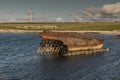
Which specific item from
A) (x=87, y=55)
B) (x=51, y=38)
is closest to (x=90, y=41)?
(x=87, y=55)

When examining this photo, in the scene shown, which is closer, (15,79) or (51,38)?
(15,79)

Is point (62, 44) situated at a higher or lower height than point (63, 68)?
higher

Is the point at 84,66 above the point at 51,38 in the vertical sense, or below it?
below

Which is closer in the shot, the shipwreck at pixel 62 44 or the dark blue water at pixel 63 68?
the dark blue water at pixel 63 68

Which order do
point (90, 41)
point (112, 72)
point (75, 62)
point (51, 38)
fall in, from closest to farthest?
point (112, 72)
point (75, 62)
point (51, 38)
point (90, 41)

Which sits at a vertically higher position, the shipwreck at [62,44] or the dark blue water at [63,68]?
the shipwreck at [62,44]

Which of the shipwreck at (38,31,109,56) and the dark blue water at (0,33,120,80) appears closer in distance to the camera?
the dark blue water at (0,33,120,80)

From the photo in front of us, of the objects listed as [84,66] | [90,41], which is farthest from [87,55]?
[84,66]

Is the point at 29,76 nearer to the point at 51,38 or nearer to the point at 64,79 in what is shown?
the point at 64,79

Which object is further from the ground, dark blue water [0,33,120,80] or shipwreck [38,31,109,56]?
shipwreck [38,31,109,56]

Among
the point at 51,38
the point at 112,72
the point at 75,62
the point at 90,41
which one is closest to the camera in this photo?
the point at 112,72

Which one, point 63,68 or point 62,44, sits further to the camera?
point 62,44
